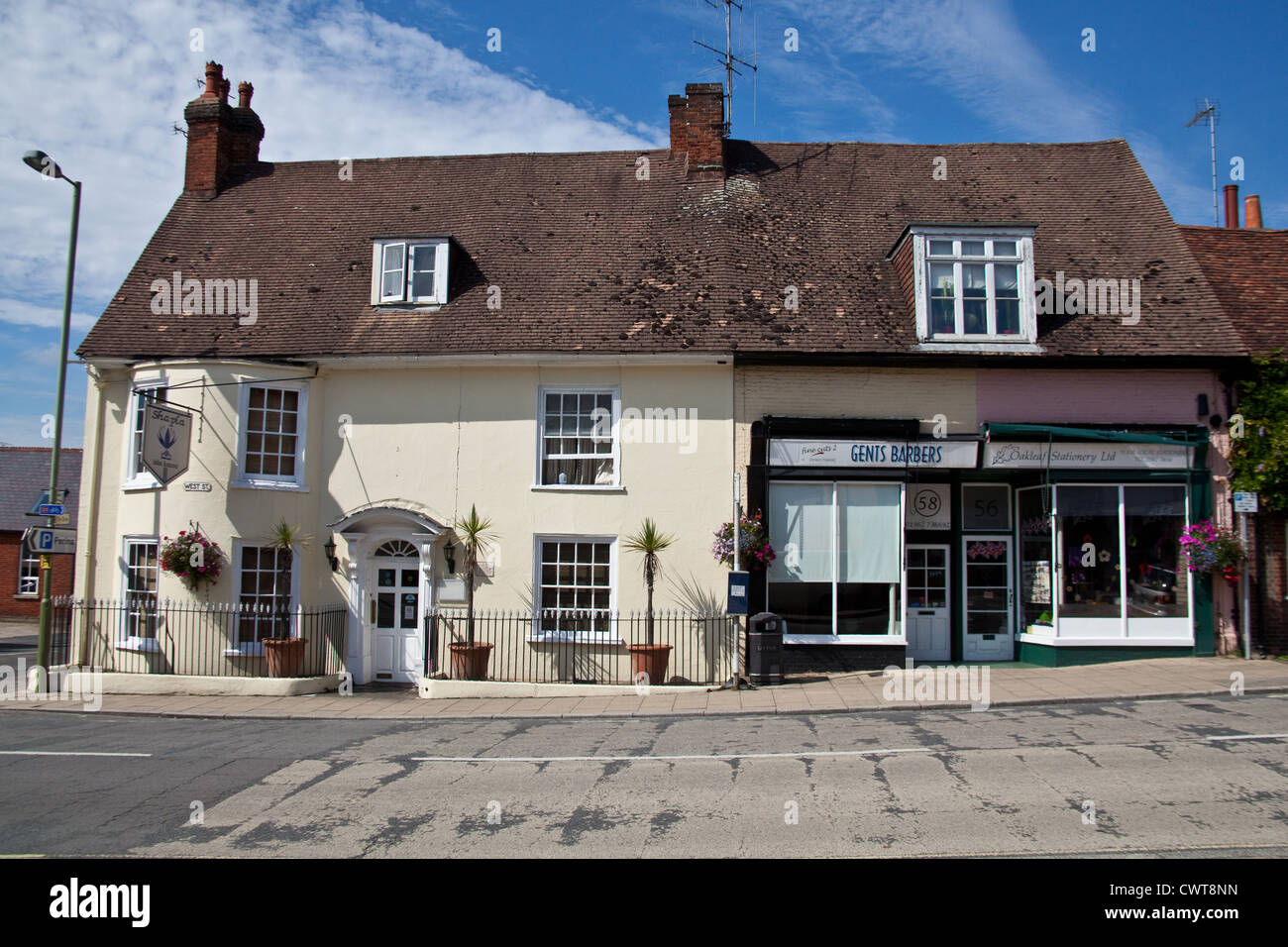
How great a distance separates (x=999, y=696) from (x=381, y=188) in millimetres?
16384

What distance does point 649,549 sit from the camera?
14.6 metres

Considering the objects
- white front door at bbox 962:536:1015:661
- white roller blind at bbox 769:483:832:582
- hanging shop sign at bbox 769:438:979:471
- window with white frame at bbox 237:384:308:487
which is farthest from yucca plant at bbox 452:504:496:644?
white front door at bbox 962:536:1015:661

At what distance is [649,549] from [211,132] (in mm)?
14497

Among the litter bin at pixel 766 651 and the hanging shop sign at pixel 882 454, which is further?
the hanging shop sign at pixel 882 454

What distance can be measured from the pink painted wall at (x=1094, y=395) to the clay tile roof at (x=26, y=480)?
92.1 feet

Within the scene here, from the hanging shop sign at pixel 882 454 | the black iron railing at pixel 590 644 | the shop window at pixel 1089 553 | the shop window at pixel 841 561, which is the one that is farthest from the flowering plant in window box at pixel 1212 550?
the black iron railing at pixel 590 644

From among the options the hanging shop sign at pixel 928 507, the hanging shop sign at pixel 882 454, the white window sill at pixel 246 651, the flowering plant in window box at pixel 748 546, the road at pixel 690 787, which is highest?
the hanging shop sign at pixel 882 454

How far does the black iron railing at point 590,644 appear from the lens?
48.5ft

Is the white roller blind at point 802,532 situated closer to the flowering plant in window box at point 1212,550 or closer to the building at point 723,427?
the building at point 723,427

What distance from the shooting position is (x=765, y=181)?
18734 mm

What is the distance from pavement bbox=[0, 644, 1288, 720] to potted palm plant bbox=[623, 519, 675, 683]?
557 mm

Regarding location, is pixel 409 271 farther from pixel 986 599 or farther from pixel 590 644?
pixel 986 599
